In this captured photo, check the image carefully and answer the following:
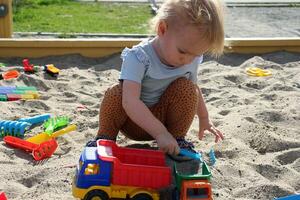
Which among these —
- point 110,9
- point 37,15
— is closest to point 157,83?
point 37,15

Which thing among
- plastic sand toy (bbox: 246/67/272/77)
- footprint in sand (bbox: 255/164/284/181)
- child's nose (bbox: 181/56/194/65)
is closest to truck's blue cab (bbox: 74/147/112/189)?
child's nose (bbox: 181/56/194/65)

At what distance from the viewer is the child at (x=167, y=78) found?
1817 millimetres

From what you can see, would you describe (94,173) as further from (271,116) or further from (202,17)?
(271,116)

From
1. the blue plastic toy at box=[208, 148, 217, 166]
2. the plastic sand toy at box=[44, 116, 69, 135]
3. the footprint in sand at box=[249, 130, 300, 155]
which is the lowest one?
the plastic sand toy at box=[44, 116, 69, 135]

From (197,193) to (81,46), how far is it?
2399 millimetres

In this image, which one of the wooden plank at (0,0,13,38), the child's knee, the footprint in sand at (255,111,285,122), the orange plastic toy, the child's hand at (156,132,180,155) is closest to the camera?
the orange plastic toy

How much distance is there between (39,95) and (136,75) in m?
1.17

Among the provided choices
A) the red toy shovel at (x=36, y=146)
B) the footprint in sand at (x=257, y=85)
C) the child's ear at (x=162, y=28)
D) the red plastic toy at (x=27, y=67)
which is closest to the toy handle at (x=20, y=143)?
the red toy shovel at (x=36, y=146)

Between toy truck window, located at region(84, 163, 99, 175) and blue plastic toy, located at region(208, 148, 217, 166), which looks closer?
toy truck window, located at region(84, 163, 99, 175)

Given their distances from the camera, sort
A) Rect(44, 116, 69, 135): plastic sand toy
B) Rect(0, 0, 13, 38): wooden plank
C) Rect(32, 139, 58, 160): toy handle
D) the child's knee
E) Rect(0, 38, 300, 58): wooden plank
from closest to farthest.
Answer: the child's knee, Rect(32, 139, 58, 160): toy handle, Rect(44, 116, 69, 135): plastic sand toy, Rect(0, 38, 300, 58): wooden plank, Rect(0, 0, 13, 38): wooden plank

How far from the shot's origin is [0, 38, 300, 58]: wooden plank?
3.80 metres

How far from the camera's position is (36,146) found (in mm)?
2227

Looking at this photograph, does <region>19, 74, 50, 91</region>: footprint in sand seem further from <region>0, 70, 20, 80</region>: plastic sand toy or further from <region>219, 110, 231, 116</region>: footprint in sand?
<region>219, 110, 231, 116</region>: footprint in sand

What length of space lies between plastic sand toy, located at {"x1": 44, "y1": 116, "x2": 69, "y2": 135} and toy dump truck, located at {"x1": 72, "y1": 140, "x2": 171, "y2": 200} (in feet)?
2.53
